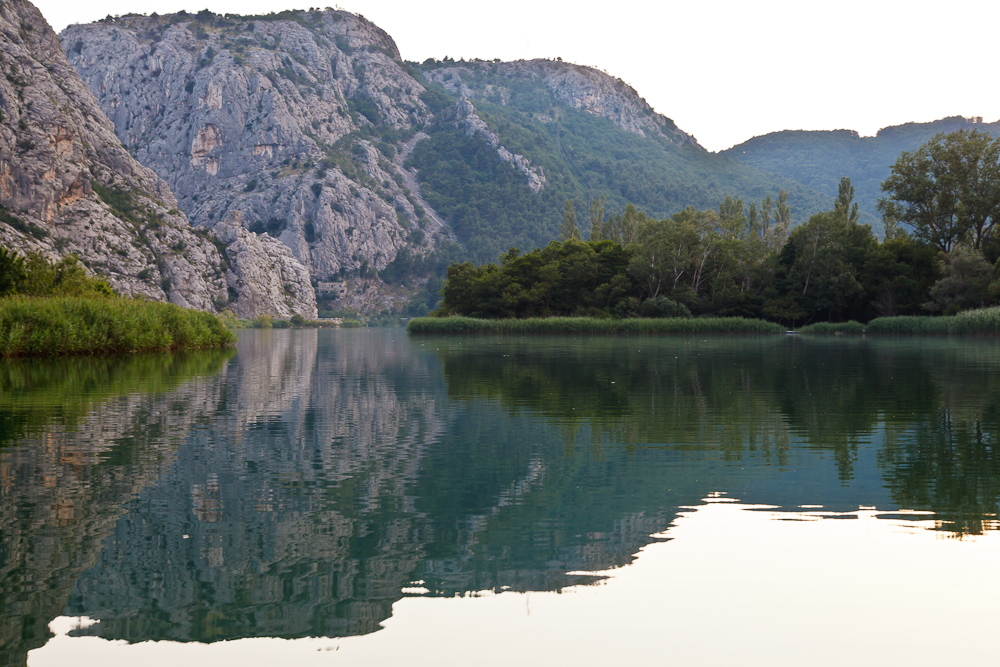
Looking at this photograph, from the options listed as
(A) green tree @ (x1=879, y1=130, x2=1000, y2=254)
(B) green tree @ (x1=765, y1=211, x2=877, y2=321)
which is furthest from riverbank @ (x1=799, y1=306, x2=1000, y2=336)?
(A) green tree @ (x1=879, y1=130, x2=1000, y2=254)

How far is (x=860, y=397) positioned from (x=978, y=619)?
55.8 ft

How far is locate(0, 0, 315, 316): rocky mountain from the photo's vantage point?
411ft

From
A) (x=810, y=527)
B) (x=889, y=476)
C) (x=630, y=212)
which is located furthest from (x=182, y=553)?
(x=630, y=212)

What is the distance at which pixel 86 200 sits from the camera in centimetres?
13488

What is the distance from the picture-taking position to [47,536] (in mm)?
8555

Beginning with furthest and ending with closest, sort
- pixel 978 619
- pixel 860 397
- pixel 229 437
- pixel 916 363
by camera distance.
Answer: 1. pixel 916 363
2. pixel 860 397
3. pixel 229 437
4. pixel 978 619

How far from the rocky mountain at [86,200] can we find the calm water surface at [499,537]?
114 metres

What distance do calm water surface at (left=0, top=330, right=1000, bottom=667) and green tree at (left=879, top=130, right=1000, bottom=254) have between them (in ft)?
272

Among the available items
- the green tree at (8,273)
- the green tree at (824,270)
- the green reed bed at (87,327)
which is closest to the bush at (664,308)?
the green tree at (824,270)

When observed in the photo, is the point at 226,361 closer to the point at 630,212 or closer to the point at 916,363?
the point at 916,363

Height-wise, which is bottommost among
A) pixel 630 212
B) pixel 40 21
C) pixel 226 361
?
pixel 226 361

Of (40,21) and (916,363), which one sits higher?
(40,21)

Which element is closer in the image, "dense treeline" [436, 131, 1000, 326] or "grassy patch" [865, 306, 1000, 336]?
"grassy patch" [865, 306, 1000, 336]

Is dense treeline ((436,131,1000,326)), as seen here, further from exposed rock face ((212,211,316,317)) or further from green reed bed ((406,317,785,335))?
exposed rock face ((212,211,316,317))
